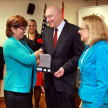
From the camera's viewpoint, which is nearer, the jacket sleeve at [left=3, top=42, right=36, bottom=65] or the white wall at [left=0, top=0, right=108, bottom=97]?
the jacket sleeve at [left=3, top=42, right=36, bottom=65]

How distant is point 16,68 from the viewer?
1.64 metres

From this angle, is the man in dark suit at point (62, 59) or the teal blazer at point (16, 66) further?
the man in dark suit at point (62, 59)

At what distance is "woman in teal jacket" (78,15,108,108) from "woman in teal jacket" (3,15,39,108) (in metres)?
0.66

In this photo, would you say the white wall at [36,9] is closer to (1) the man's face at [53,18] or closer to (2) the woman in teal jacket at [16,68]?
(1) the man's face at [53,18]

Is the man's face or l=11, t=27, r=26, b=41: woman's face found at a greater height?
the man's face

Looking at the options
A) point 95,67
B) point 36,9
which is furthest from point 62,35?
point 36,9

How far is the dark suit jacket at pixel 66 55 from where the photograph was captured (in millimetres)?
1887

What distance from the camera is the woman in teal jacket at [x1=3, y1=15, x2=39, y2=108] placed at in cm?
162

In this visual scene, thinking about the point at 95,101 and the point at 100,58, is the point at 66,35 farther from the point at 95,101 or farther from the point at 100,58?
the point at 95,101

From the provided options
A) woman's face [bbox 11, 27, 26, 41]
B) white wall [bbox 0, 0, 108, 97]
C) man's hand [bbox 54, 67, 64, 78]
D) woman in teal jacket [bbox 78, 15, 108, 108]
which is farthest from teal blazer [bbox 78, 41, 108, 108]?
white wall [bbox 0, 0, 108, 97]

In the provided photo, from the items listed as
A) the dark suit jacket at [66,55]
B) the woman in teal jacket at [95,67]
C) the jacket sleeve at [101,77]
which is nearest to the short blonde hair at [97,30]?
the woman in teal jacket at [95,67]

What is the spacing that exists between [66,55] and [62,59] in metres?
0.07

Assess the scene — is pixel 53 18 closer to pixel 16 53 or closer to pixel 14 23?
pixel 14 23

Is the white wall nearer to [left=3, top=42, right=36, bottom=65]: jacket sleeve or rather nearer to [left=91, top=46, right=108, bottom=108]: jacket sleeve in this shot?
[left=3, top=42, right=36, bottom=65]: jacket sleeve
